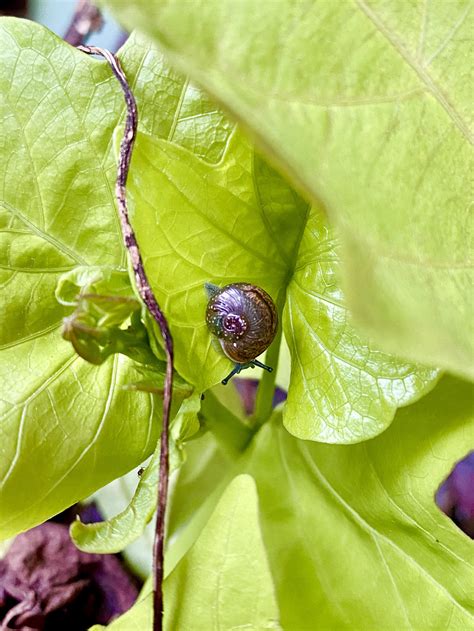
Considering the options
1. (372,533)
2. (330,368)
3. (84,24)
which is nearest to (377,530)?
(372,533)

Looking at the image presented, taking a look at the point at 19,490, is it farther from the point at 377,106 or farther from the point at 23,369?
the point at 377,106

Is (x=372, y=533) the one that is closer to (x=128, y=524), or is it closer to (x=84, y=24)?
(x=128, y=524)

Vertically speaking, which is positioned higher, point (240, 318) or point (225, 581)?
point (240, 318)

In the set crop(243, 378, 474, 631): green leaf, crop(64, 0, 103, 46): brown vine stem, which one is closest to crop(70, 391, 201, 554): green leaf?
crop(243, 378, 474, 631): green leaf

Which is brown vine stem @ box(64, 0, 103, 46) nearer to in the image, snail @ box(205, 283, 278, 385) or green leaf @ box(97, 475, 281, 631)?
snail @ box(205, 283, 278, 385)

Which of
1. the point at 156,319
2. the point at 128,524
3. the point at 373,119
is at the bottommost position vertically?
the point at 128,524

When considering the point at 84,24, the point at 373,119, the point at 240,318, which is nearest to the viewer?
the point at 373,119

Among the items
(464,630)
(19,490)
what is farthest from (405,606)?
(19,490)

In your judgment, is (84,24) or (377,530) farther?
(84,24)
